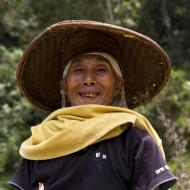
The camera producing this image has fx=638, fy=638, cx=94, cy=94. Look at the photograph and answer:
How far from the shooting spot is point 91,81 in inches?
87.6

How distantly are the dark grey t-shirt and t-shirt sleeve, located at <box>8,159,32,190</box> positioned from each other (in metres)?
0.11

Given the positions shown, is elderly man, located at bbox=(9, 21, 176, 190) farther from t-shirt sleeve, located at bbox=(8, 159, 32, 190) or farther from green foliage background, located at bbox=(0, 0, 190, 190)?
green foliage background, located at bbox=(0, 0, 190, 190)

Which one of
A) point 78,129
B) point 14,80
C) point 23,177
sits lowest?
point 23,177

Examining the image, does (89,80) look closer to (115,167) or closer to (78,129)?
(78,129)

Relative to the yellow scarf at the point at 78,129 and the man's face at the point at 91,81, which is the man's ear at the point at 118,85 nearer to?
the man's face at the point at 91,81

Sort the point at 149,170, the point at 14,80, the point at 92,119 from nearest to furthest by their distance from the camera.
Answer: the point at 149,170
the point at 92,119
the point at 14,80

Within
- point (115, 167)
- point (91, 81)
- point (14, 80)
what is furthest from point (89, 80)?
point (14, 80)

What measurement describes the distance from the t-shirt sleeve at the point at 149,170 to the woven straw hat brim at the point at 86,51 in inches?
17.6

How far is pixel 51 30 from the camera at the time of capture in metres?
2.33

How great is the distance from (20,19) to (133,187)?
32.3ft

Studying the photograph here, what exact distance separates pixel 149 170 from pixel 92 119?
0.26 meters

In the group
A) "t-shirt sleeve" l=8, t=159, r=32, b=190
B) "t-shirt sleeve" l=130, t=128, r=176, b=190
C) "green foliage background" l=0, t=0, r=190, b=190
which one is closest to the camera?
"t-shirt sleeve" l=130, t=128, r=176, b=190

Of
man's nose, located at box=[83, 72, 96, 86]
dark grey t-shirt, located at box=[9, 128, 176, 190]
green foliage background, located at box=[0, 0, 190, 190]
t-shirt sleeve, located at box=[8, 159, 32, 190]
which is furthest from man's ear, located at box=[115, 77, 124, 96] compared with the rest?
green foliage background, located at box=[0, 0, 190, 190]

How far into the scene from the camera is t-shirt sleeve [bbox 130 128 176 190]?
2.00m
